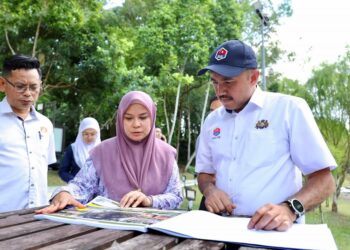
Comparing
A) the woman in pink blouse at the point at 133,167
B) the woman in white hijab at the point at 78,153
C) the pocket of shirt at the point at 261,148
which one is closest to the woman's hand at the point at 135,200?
the woman in pink blouse at the point at 133,167

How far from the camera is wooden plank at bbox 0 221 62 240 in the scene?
4.23ft

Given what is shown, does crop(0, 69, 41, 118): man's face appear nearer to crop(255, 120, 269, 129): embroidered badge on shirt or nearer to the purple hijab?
the purple hijab

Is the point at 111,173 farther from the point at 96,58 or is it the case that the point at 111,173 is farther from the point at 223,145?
the point at 96,58

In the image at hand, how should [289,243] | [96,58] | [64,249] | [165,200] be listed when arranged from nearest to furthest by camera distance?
[64,249]
[289,243]
[165,200]
[96,58]

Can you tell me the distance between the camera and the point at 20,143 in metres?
2.84

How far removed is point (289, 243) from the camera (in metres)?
1.22

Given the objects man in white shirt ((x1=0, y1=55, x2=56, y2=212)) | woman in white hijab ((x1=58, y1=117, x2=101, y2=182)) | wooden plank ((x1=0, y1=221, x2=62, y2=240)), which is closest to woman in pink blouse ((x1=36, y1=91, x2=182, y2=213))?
wooden plank ((x1=0, y1=221, x2=62, y2=240))

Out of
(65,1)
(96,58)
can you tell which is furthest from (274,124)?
(96,58)

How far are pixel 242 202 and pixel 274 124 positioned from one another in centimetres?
39

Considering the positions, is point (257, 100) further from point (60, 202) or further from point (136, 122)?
point (60, 202)

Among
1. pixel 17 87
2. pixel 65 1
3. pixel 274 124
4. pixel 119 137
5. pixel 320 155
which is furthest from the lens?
pixel 65 1

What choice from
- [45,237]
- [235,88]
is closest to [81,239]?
[45,237]

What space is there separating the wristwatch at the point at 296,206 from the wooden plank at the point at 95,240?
613 millimetres

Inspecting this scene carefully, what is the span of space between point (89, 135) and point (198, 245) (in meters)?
4.27
